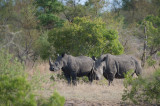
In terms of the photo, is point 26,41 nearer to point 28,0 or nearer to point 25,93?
point 28,0

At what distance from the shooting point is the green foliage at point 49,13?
2308cm

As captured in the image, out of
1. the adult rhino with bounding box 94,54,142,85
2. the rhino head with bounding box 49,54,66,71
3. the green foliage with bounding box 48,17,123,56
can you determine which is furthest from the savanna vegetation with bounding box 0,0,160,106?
the adult rhino with bounding box 94,54,142,85

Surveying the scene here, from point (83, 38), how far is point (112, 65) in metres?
1.89

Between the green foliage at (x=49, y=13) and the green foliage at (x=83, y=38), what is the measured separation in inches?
350

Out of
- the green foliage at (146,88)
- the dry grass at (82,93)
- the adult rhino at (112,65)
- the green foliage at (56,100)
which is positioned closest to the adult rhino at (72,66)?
the adult rhino at (112,65)

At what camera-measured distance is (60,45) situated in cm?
1414

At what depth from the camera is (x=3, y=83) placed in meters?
6.86

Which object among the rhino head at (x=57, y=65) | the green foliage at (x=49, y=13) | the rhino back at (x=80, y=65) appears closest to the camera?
the rhino head at (x=57, y=65)

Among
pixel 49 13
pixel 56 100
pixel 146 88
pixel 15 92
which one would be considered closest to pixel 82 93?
pixel 146 88

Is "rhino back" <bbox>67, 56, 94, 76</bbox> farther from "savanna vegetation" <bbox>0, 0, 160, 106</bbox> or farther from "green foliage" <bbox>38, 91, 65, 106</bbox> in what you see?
"green foliage" <bbox>38, 91, 65, 106</bbox>

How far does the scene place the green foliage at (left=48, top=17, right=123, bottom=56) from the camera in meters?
13.7

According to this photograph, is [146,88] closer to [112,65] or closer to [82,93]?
[82,93]

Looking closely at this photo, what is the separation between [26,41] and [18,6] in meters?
8.99

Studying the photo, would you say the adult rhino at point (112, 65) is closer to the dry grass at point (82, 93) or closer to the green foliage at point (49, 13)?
the dry grass at point (82, 93)
